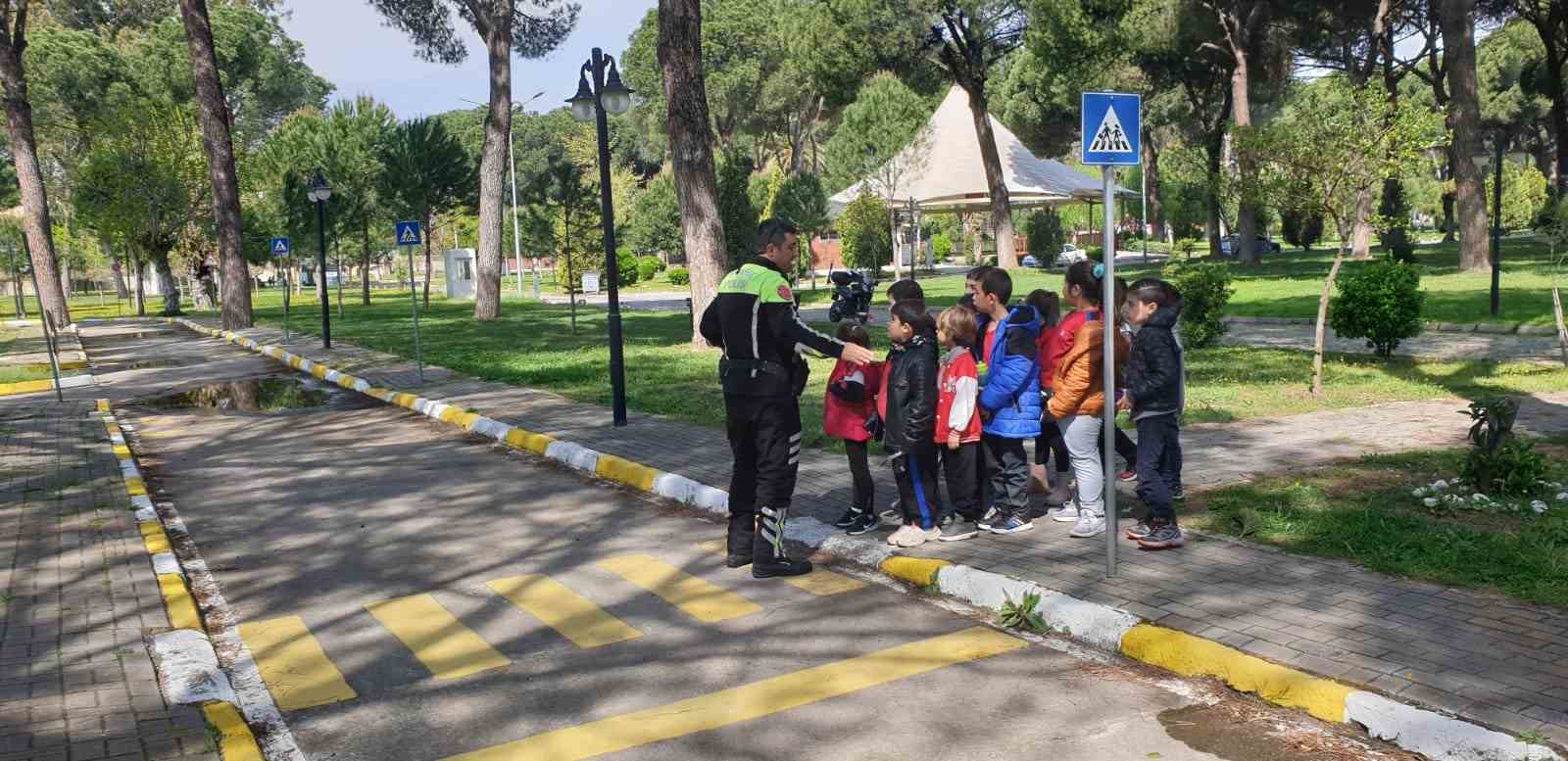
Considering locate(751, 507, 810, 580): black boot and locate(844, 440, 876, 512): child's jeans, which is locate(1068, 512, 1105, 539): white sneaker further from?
locate(751, 507, 810, 580): black boot

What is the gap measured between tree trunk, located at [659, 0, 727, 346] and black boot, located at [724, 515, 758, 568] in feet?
33.6

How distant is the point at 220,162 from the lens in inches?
1080


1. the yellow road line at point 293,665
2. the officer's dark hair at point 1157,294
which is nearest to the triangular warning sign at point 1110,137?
the officer's dark hair at point 1157,294

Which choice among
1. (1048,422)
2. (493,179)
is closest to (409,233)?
(493,179)

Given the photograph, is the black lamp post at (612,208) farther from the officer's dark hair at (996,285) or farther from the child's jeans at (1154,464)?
the child's jeans at (1154,464)

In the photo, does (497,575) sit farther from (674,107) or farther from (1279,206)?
(674,107)

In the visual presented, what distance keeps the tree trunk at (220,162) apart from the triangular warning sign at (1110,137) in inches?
1003

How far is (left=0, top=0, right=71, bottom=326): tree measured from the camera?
30281 mm

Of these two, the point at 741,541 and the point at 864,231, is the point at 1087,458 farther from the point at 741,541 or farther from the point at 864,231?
the point at 864,231

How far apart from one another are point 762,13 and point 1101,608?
210 ft

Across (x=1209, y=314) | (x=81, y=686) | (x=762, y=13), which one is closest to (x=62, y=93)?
(x=762, y=13)

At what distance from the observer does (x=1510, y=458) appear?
22.3 feet

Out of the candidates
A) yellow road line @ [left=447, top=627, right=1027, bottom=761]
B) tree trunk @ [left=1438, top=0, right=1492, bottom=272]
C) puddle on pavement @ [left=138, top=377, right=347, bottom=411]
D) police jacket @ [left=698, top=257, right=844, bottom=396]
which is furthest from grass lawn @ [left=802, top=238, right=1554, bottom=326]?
puddle on pavement @ [left=138, top=377, right=347, bottom=411]

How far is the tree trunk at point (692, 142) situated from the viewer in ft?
54.1
